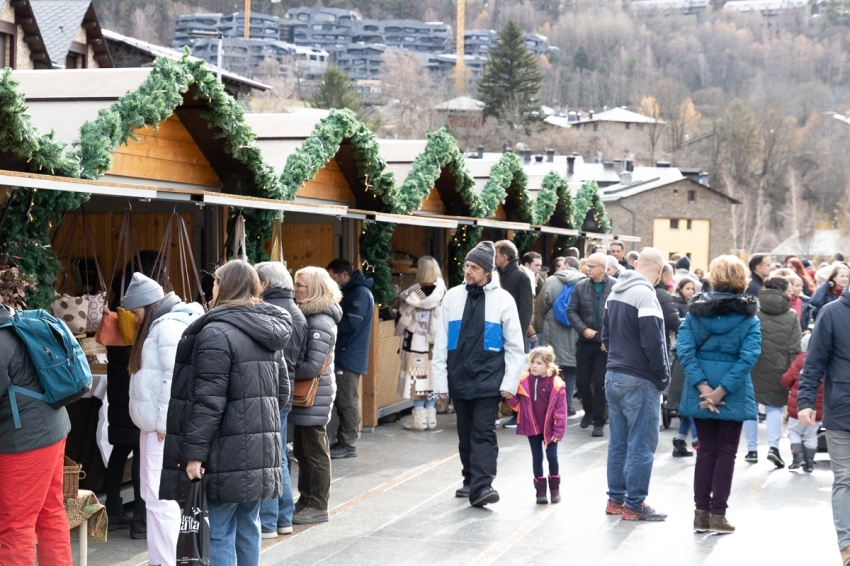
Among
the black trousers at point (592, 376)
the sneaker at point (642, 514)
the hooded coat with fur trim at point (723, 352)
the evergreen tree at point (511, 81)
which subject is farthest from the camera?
the evergreen tree at point (511, 81)

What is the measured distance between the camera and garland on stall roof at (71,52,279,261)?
691 cm

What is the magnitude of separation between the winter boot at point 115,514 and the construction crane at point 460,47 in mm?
132317

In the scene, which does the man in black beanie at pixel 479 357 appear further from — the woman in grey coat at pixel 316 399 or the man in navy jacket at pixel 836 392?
the man in navy jacket at pixel 836 392

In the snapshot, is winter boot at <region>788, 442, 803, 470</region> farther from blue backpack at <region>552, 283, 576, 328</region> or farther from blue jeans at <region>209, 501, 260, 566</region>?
blue jeans at <region>209, 501, 260, 566</region>

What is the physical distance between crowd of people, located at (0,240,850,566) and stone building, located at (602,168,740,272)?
5770cm

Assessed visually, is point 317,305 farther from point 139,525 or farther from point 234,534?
point 234,534

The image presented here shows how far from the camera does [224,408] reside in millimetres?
5113

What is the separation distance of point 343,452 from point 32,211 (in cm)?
420

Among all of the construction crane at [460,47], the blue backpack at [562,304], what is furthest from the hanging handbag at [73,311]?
the construction crane at [460,47]

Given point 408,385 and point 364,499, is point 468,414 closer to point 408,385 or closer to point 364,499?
point 364,499

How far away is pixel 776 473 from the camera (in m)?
9.70

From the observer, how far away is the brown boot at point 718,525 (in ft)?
24.2

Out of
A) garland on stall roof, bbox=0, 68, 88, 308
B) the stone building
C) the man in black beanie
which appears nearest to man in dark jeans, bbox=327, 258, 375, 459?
the man in black beanie

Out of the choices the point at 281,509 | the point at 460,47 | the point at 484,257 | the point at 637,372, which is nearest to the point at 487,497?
the point at 637,372
